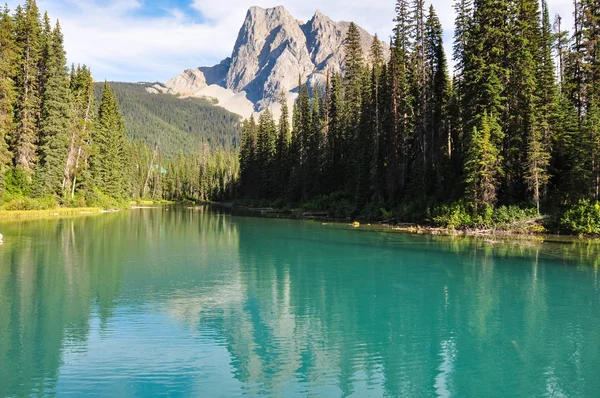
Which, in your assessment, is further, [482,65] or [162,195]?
[162,195]

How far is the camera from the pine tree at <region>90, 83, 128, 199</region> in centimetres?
6575

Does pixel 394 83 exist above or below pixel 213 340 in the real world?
above

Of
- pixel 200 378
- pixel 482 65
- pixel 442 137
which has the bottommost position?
pixel 200 378

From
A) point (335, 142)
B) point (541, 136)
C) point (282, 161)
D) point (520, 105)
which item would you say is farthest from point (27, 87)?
point (541, 136)

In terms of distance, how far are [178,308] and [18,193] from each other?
41.3 metres

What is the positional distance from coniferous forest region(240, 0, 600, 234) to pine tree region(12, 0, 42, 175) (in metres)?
34.8

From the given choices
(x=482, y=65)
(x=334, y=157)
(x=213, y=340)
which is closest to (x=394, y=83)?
(x=482, y=65)

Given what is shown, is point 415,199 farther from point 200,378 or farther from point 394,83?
point 200,378

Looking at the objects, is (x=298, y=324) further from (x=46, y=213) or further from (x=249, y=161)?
(x=249, y=161)

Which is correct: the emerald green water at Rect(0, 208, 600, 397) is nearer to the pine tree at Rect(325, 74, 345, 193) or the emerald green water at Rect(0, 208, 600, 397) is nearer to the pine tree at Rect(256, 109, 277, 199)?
the pine tree at Rect(325, 74, 345, 193)

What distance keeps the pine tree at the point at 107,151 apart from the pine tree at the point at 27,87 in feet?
39.0

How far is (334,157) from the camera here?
226ft

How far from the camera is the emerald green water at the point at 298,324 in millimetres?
9844

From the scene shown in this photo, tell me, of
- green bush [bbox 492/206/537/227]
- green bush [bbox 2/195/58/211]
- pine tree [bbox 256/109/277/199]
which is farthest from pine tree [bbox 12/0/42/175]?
green bush [bbox 492/206/537/227]
